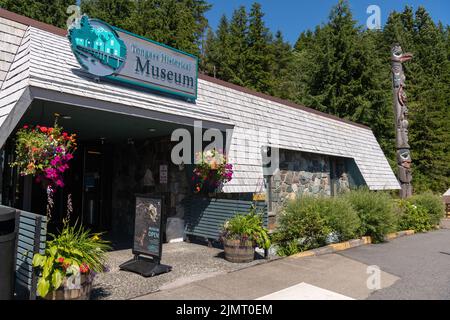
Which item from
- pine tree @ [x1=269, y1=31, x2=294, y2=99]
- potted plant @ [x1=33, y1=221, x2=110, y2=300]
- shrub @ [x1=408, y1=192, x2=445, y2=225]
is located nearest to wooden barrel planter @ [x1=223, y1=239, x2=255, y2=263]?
potted plant @ [x1=33, y1=221, x2=110, y2=300]

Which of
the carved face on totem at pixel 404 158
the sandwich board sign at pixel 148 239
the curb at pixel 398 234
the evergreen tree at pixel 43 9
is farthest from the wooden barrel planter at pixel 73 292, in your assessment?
the evergreen tree at pixel 43 9

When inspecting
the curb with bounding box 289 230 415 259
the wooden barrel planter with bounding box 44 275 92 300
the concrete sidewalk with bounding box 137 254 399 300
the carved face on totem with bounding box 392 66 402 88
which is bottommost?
the concrete sidewalk with bounding box 137 254 399 300

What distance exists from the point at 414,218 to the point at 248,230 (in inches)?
314

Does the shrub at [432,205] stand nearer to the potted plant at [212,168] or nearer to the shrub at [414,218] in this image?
the shrub at [414,218]

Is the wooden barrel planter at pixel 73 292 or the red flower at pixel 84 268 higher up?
the red flower at pixel 84 268

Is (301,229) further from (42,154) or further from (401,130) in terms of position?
(401,130)

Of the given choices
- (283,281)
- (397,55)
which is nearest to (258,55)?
(397,55)

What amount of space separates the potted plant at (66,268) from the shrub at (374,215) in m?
7.40

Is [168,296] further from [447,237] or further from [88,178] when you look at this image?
[447,237]

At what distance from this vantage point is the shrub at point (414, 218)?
1234 centimetres

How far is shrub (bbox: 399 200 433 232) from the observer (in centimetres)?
1234

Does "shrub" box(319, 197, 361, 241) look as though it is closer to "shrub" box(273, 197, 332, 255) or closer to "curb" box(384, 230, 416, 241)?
"shrub" box(273, 197, 332, 255)

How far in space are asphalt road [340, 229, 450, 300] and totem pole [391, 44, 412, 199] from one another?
14.6 feet
